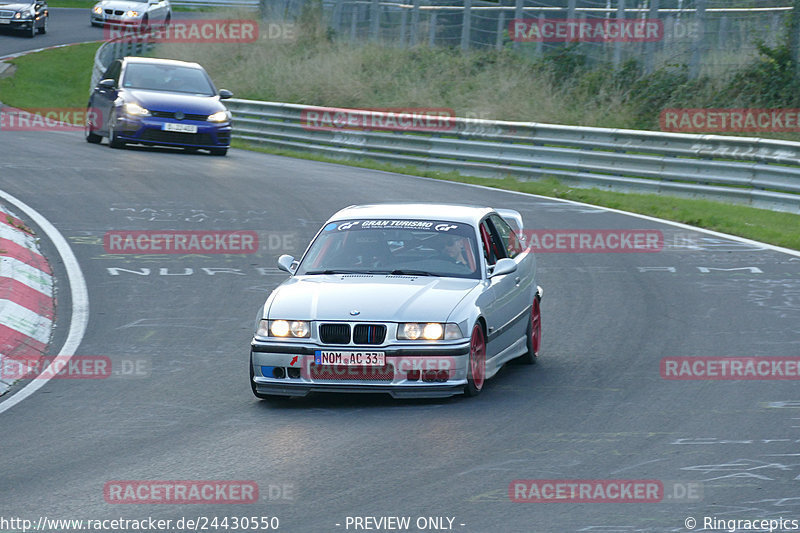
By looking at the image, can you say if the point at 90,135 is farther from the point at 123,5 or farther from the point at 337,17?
the point at 123,5

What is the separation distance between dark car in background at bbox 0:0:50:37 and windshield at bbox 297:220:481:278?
43.5 metres

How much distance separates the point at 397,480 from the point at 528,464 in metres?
0.79

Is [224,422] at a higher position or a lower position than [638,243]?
higher

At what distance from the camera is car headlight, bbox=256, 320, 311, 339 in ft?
29.0

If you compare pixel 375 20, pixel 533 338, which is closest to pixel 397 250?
pixel 533 338

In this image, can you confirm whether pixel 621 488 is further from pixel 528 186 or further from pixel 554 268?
pixel 528 186

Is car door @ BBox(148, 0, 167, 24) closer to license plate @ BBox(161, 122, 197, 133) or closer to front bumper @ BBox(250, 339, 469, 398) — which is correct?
license plate @ BBox(161, 122, 197, 133)

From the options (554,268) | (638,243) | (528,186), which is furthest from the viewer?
(528,186)

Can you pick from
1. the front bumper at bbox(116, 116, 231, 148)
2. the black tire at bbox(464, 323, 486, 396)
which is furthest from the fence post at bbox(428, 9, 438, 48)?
the black tire at bbox(464, 323, 486, 396)

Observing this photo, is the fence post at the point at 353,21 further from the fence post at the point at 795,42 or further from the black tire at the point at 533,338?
the black tire at the point at 533,338

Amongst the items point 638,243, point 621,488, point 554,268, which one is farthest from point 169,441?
point 638,243

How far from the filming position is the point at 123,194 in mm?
19094

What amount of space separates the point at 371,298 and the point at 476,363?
870 millimetres

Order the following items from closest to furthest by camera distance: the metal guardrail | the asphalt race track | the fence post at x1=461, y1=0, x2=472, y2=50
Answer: the asphalt race track
the metal guardrail
the fence post at x1=461, y1=0, x2=472, y2=50
